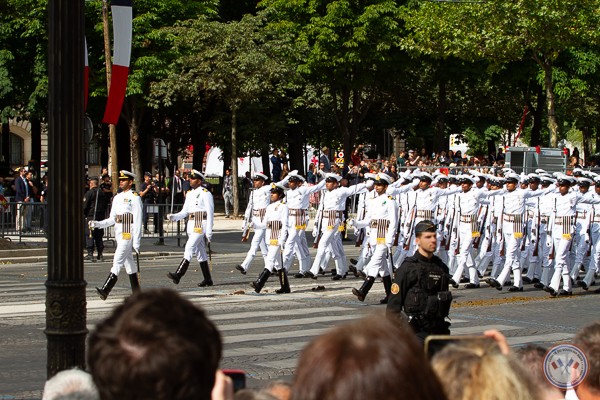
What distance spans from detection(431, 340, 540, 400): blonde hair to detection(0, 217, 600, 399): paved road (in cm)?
720

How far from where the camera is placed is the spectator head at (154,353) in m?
2.94

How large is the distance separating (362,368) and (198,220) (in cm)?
1746

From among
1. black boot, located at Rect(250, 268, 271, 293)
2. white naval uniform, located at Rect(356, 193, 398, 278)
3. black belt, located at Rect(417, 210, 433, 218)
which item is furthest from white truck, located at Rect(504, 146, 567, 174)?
black boot, located at Rect(250, 268, 271, 293)

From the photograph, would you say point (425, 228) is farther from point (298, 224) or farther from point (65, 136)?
point (298, 224)

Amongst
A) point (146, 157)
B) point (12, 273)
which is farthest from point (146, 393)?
point (146, 157)

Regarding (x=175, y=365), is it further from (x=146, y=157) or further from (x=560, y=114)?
(x=560, y=114)

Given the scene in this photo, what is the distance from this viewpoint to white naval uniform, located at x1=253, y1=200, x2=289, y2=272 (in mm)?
19594

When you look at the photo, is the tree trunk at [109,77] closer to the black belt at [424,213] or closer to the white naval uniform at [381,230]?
the black belt at [424,213]

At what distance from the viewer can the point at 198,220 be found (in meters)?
19.9

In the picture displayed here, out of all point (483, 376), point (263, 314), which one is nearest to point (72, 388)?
point (483, 376)

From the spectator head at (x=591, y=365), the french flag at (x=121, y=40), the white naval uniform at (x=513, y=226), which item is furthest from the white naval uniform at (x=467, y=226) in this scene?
the spectator head at (x=591, y=365)

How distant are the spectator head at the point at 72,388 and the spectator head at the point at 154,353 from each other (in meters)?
0.58

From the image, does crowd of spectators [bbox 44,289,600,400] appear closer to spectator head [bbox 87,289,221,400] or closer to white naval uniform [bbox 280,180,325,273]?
spectator head [bbox 87,289,221,400]

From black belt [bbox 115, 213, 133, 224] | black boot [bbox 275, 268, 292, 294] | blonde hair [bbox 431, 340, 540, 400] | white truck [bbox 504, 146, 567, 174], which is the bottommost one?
black boot [bbox 275, 268, 292, 294]
